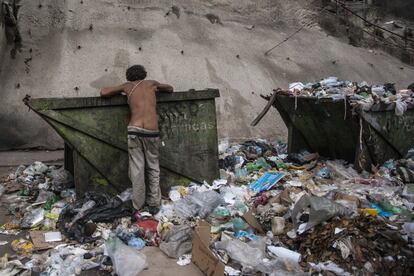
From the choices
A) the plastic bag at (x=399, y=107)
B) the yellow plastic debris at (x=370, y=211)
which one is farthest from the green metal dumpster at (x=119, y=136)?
the plastic bag at (x=399, y=107)

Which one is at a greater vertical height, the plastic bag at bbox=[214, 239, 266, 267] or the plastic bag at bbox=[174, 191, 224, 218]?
the plastic bag at bbox=[174, 191, 224, 218]

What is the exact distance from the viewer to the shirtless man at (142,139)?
452cm

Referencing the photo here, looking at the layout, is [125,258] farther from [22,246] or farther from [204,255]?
[22,246]

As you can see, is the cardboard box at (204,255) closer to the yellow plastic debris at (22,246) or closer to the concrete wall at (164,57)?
the yellow plastic debris at (22,246)

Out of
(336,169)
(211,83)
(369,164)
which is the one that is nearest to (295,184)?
(336,169)

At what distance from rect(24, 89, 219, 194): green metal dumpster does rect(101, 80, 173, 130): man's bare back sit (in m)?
0.15

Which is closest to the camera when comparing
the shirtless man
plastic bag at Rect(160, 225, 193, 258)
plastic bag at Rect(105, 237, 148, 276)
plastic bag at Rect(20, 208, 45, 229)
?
plastic bag at Rect(105, 237, 148, 276)

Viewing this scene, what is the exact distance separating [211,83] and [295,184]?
4.60 meters

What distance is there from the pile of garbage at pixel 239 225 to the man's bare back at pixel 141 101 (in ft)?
2.78

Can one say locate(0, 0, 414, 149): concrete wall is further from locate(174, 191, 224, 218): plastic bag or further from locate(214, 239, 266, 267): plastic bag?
locate(214, 239, 266, 267): plastic bag

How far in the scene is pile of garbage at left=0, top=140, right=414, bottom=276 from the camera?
349cm

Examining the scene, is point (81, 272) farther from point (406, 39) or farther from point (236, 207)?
point (406, 39)

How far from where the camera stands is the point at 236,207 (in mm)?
4684

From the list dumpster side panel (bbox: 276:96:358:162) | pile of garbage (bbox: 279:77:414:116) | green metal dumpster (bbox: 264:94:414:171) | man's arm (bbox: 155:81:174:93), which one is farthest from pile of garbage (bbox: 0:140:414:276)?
man's arm (bbox: 155:81:174:93)
